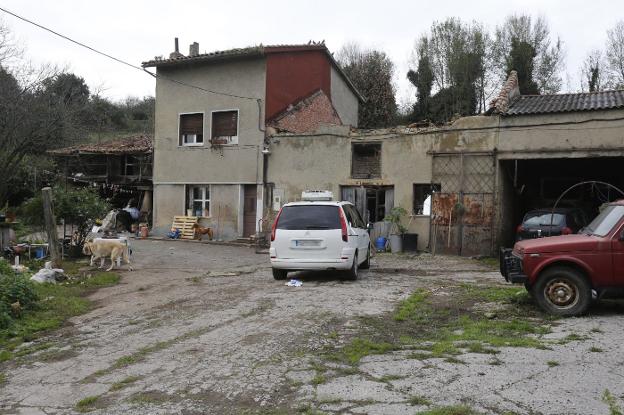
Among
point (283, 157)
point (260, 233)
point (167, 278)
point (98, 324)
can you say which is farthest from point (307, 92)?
point (98, 324)

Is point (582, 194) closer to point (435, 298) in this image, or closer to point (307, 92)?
point (307, 92)

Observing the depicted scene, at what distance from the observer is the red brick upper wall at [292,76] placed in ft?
70.4

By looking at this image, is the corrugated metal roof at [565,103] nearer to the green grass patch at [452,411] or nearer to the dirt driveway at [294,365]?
the dirt driveway at [294,365]

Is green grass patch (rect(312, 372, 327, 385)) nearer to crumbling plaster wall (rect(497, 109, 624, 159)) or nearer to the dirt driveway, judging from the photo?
the dirt driveway

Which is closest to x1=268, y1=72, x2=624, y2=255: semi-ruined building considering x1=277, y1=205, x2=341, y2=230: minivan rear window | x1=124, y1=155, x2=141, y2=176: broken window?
x1=277, y1=205, x2=341, y2=230: minivan rear window

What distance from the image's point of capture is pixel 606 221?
7.53 metres

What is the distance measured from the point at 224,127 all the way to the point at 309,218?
12545 mm

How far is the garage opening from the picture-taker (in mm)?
18516

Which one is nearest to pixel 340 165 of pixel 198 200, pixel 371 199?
pixel 371 199

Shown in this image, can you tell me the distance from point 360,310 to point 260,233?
12860 mm

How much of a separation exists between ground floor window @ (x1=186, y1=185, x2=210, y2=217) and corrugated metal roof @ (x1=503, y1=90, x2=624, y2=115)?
41.1 ft

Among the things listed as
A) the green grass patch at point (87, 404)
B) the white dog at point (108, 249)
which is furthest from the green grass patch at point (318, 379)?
the white dog at point (108, 249)

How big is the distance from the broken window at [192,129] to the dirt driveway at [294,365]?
14851 millimetres

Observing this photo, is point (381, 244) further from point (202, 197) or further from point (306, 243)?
point (202, 197)
